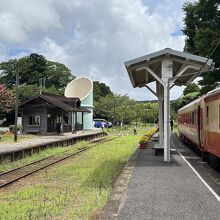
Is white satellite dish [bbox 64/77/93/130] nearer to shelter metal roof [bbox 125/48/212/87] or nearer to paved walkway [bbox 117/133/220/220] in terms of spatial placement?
shelter metal roof [bbox 125/48/212/87]

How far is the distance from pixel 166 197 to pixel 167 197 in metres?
0.02

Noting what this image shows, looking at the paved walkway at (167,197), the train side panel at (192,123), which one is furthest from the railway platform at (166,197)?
the train side panel at (192,123)

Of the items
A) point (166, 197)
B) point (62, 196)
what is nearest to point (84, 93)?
point (62, 196)

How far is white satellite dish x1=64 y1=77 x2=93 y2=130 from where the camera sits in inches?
2532

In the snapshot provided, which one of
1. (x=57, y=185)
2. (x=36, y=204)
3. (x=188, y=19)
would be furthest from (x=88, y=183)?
(x=188, y=19)

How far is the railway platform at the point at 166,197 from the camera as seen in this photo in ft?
28.4

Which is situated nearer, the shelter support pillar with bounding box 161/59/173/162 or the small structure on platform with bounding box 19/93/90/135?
the shelter support pillar with bounding box 161/59/173/162

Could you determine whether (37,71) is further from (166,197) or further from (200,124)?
(166,197)

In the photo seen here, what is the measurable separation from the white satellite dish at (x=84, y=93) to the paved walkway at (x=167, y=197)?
49.2m

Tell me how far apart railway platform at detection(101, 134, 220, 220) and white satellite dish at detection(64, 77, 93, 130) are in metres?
49.2

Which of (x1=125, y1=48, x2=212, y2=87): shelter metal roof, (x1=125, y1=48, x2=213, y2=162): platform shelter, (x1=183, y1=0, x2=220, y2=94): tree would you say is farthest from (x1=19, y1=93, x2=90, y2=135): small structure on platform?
(x1=125, y1=48, x2=213, y2=162): platform shelter

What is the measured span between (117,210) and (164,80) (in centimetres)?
1036

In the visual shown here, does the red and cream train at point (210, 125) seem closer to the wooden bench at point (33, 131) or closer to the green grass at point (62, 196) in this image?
the green grass at point (62, 196)

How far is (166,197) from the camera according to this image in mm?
10367
